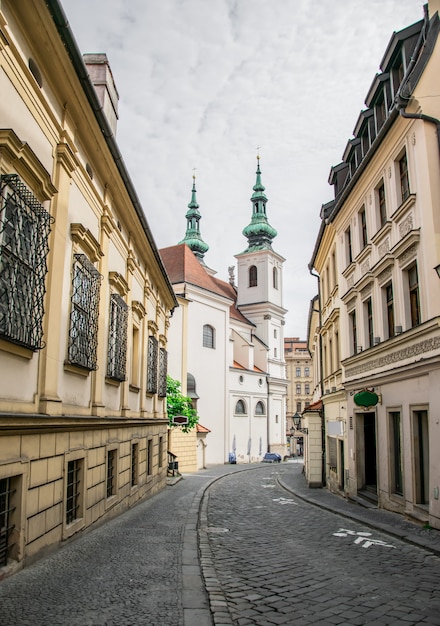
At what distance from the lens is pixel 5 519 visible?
6.46m

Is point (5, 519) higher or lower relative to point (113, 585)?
higher

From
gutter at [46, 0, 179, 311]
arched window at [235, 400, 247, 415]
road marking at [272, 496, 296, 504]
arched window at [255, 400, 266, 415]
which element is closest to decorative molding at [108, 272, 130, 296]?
gutter at [46, 0, 179, 311]

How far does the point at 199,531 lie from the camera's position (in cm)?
1121

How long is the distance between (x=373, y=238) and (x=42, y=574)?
1112cm

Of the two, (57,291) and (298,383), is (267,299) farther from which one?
(57,291)

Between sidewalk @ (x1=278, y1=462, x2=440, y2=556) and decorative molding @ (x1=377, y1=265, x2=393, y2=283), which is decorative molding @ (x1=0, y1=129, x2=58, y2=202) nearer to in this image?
sidewalk @ (x1=278, y1=462, x2=440, y2=556)

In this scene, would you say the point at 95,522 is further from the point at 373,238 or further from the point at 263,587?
the point at 373,238

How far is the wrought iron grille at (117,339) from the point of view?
12114 mm

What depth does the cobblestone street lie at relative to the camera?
18.2 ft

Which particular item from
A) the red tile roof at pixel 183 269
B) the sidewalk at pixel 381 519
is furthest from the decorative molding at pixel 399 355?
the red tile roof at pixel 183 269

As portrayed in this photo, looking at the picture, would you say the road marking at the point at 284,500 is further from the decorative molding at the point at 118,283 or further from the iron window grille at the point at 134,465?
the decorative molding at the point at 118,283

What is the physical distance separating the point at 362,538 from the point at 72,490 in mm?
5254

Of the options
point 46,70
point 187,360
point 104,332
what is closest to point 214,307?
point 187,360

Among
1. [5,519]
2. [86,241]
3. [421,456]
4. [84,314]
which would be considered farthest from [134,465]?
[5,519]
